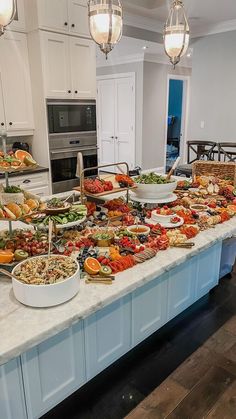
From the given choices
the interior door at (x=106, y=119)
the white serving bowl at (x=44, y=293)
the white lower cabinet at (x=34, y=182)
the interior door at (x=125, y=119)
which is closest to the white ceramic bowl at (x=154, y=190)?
the white serving bowl at (x=44, y=293)

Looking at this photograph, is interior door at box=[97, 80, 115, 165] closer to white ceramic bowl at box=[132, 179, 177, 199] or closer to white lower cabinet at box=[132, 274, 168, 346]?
white ceramic bowl at box=[132, 179, 177, 199]

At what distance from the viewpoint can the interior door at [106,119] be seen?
25.3 feet

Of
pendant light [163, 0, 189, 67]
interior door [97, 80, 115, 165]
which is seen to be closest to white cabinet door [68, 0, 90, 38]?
pendant light [163, 0, 189, 67]

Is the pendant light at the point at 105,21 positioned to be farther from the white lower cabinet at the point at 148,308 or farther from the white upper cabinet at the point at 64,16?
the white lower cabinet at the point at 148,308

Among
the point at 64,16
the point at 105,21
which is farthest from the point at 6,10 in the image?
the point at 64,16

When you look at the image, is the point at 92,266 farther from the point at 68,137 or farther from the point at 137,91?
the point at 137,91

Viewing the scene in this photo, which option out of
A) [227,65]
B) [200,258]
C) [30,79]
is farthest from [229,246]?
[227,65]

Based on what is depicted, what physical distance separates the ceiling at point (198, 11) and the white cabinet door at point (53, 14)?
2.85 ft

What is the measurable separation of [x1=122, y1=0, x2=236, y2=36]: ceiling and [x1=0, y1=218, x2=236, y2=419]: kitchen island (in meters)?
3.20

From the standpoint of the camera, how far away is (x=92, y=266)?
146cm

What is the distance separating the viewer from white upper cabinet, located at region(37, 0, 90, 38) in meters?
3.27

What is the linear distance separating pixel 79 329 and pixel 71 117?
2816 mm

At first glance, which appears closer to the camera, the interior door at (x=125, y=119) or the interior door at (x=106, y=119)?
the interior door at (x=125, y=119)

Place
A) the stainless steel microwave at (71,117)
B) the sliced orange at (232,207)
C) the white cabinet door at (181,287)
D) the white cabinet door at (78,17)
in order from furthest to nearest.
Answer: the stainless steel microwave at (71,117)
the white cabinet door at (78,17)
the sliced orange at (232,207)
the white cabinet door at (181,287)
